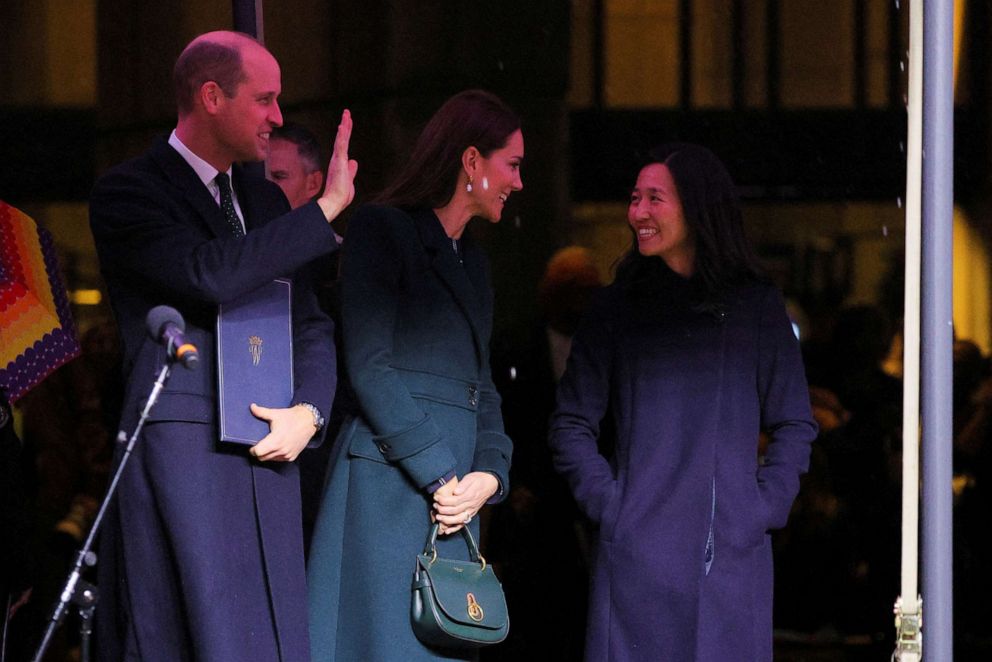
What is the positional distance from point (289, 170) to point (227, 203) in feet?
3.93

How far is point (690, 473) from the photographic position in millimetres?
4988

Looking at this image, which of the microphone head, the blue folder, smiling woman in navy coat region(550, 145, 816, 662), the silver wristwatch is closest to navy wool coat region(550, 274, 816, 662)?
smiling woman in navy coat region(550, 145, 816, 662)

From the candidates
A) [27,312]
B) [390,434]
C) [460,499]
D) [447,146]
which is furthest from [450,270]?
[27,312]

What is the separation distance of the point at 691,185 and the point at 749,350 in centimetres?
46

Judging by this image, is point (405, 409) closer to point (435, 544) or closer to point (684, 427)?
point (435, 544)

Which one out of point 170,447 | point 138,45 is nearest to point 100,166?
point 138,45

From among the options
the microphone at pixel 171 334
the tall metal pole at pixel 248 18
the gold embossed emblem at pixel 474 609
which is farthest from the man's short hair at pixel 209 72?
the gold embossed emblem at pixel 474 609

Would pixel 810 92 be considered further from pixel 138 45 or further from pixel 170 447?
pixel 170 447

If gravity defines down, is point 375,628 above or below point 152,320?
below

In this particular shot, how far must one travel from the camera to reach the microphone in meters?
3.76

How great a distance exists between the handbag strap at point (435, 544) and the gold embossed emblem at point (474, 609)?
0.39ft

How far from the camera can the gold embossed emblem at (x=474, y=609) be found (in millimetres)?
4672

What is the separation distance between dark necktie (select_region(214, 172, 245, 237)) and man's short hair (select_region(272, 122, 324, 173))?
1183mm

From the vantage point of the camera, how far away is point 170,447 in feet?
14.0
